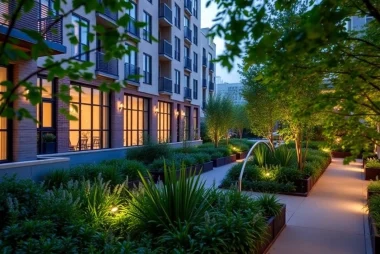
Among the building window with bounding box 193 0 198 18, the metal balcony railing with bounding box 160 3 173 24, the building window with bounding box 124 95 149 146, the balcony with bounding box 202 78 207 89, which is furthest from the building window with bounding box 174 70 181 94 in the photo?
the balcony with bounding box 202 78 207 89

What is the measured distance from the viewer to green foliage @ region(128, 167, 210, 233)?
4887 millimetres

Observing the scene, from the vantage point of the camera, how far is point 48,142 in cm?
1334

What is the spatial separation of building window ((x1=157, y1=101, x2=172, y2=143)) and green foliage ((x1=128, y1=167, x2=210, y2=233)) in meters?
19.1

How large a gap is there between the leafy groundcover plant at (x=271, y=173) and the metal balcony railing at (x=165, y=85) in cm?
1256

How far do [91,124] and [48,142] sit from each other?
140 inches

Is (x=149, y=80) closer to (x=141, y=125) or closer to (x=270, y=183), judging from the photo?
(x=141, y=125)

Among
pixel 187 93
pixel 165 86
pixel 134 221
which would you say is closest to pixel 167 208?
pixel 134 221

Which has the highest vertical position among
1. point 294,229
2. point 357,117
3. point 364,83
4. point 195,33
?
point 195,33

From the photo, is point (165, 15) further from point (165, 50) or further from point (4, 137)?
point (4, 137)

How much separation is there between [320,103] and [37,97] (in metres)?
2.20

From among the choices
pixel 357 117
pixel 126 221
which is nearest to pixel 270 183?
pixel 126 221

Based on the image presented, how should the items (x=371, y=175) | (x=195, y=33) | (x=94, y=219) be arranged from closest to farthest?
1. (x=94, y=219)
2. (x=371, y=175)
3. (x=195, y=33)

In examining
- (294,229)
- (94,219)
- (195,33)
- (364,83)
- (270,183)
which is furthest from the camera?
(195,33)

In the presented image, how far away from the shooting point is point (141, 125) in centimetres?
2227
